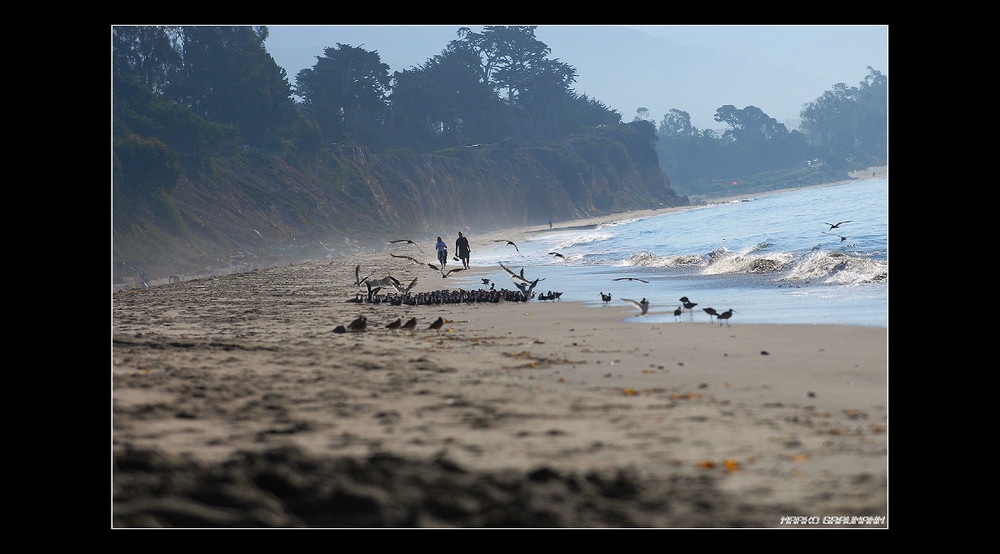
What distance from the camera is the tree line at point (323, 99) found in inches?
1820

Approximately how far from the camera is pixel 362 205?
2527 inches

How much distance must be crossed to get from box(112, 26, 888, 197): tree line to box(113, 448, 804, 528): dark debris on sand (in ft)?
26.4

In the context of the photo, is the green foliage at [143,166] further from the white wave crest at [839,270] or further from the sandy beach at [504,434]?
the sandy beach at [504,434]

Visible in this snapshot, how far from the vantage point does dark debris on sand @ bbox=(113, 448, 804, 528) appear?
3.91 meters

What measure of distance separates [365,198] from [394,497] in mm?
62322

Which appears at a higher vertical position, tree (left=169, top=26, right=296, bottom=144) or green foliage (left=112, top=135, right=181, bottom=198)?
tree (left=169, top=26, right=296, bottom=144)

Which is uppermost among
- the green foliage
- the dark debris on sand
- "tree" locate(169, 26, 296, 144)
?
"tree" locate(169, 26, 296, 144)

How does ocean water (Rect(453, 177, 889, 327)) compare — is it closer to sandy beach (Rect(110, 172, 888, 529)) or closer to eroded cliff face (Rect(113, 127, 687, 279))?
sandy beach (Rect(110, 172, 888, 529))

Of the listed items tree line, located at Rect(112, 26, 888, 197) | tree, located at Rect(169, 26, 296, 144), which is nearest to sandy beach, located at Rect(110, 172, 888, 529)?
tree line, located at Rect(112, 26, 888, 197)
